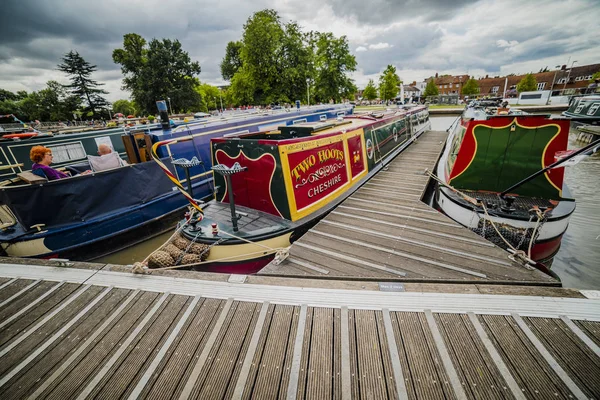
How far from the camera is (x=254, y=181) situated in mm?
→ 4406

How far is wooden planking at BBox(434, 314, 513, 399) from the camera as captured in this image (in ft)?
5.02

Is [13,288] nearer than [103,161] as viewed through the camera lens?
Yes

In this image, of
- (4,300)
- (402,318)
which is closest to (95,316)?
(4,300)

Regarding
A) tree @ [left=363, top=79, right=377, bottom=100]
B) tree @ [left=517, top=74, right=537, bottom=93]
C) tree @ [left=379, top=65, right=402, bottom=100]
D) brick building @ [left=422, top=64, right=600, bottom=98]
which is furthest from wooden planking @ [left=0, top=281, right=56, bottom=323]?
tree @ [left=517, top=74, right=537, bottom=93]

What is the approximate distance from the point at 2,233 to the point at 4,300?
11.9 ft

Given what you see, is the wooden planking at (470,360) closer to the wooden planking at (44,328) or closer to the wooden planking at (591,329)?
the wooden planking at (591,329)

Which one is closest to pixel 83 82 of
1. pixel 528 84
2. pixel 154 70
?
pixel 154 70

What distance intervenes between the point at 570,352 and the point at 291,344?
80.4 inches

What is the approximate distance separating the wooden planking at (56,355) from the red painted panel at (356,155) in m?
4.98

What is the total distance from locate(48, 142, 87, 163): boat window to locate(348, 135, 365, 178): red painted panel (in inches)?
345

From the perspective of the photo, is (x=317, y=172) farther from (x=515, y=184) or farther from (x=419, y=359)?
(x=515, y=184)

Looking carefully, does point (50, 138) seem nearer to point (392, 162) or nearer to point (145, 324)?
point (145, 324)

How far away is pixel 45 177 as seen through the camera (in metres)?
4.67

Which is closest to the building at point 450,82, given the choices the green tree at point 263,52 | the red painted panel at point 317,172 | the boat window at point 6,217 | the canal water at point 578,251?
the green tree at point 263,52
